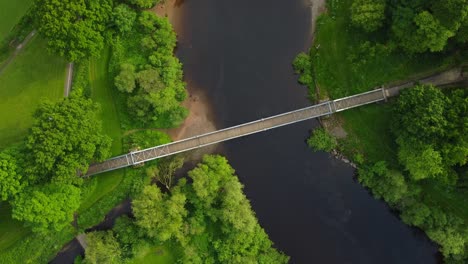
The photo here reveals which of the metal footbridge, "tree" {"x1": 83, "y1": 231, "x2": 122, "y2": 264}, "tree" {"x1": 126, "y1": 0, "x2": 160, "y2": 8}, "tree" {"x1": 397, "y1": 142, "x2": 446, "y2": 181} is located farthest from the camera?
"tree" {"x1": 126, "y1": 0, "x2": 160, "y2": 8}

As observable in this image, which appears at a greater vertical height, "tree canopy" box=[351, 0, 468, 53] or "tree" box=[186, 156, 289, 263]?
"tree canopy" box=[351, 0, 468, 53]

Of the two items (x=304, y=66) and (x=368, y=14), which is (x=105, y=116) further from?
(x=368, y=14)

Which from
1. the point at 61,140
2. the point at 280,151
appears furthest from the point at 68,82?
the point at 280,151

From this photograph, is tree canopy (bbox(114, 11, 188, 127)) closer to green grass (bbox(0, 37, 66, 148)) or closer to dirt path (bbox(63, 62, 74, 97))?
dirt path (bbox(63, 62, 74, 97))

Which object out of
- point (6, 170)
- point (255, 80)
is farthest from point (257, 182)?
point (6, 170)

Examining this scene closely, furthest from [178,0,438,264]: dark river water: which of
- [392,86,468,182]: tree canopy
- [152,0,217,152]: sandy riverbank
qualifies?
[392,86,468,182]: tree canopy

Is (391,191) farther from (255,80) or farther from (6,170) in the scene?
(6,170)
